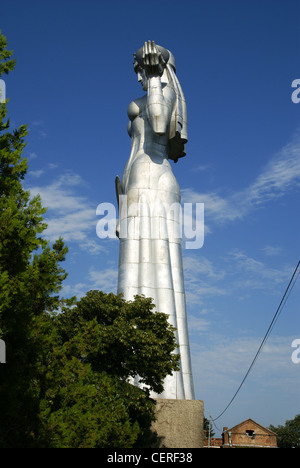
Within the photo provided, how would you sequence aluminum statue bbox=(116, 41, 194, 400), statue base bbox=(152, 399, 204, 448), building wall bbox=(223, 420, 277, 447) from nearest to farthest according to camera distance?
statue base bbox=(152, 399, 204, 448) → aluminum statue bbox=(116, 41, 194, 400) → building wall bbox=(223, 420, 277, 447)

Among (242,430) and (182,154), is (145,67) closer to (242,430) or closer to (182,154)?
(182,154)

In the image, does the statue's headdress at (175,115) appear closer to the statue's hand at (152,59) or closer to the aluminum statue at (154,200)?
the aluminum statue at (154,200)

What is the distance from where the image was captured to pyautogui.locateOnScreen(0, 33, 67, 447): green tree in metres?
7.28

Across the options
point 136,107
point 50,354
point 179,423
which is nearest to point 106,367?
point 179,423

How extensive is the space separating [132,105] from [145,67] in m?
1.65

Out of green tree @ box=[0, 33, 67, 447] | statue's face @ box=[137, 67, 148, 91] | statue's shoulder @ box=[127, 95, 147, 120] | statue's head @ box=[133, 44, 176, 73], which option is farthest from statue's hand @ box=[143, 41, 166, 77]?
green tree @ box=[0, 33, 67, 447]

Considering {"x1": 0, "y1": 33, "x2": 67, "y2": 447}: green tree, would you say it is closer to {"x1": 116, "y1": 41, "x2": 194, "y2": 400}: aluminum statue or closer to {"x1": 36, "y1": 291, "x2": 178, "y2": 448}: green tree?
{"x1": 36, "y1": 291, "x2": 178, "y2": 448}: green tree

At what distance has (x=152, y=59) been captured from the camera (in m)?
20.7

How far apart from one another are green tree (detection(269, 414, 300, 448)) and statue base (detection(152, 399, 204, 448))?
39.1 metres

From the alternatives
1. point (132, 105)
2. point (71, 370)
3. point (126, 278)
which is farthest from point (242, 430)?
point (71, 370)

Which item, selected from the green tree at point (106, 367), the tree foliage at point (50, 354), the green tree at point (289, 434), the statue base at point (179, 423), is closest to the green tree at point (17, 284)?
the tree foliage at point (50, 354)

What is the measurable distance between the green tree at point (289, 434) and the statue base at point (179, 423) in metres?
39.1

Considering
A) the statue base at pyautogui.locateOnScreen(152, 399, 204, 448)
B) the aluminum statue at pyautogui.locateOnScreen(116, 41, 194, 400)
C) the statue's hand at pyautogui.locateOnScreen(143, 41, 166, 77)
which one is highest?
the statue's hand at pyautogui.locateOnScreen(143, 41, 166, 77)
